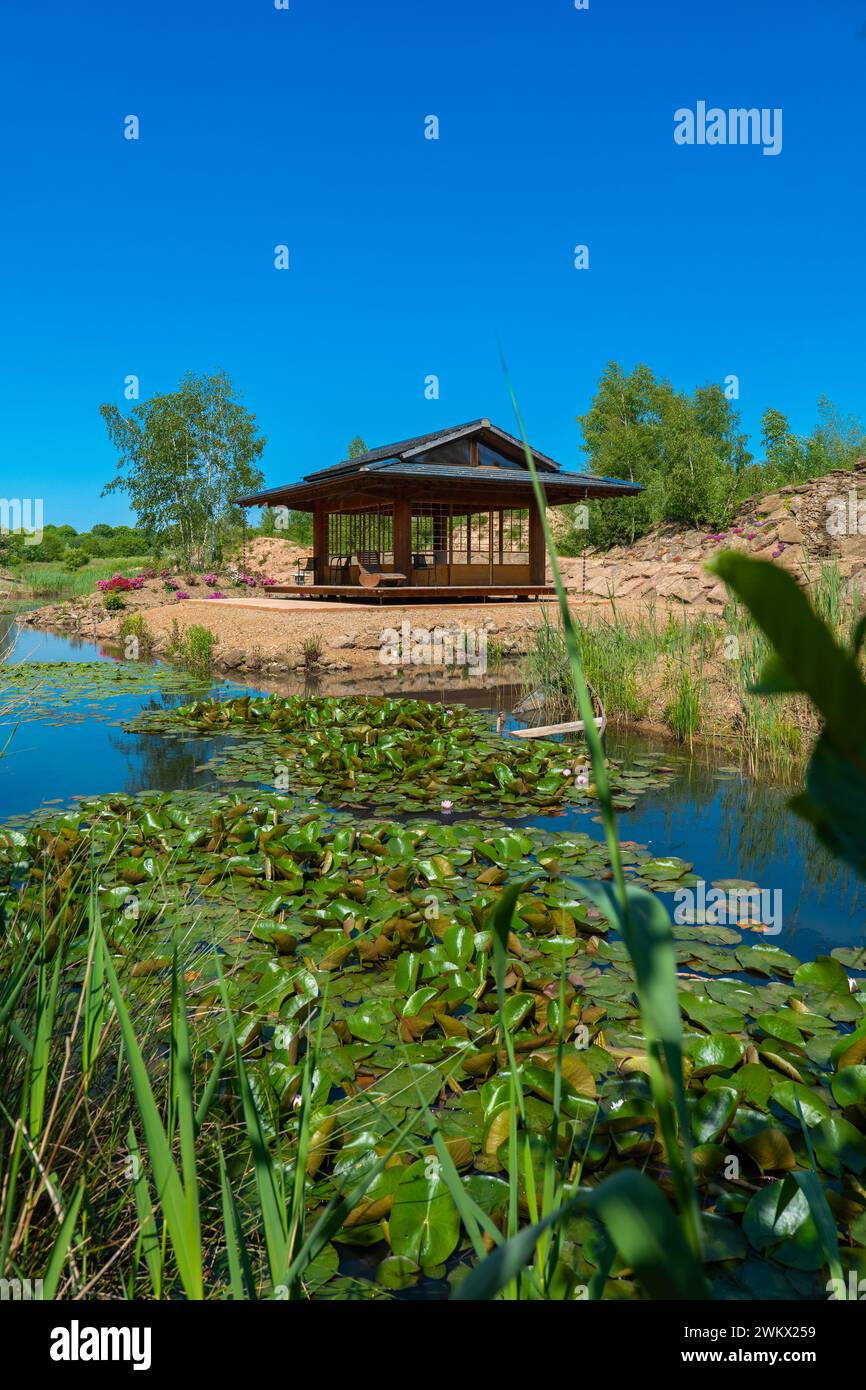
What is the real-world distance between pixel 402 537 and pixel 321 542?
190 inches

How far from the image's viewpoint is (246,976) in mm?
2816

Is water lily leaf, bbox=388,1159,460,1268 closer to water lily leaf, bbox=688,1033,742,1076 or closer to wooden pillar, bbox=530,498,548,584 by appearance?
water lily leaf, bbox=688,1033,742,1076

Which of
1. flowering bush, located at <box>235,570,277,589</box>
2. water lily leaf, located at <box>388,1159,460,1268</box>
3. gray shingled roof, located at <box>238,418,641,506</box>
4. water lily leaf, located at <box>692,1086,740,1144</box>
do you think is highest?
gray shingled roof, located at <box>238,418,641,506</box>

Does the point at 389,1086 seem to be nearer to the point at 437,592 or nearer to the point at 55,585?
the point at 437,592

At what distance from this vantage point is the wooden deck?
16781 millimetres

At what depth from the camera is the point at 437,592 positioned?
16938 mm

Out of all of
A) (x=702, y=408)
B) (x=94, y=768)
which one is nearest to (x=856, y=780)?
(x=94, y=768)

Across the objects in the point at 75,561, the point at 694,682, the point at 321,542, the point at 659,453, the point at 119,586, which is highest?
the point at 659,453

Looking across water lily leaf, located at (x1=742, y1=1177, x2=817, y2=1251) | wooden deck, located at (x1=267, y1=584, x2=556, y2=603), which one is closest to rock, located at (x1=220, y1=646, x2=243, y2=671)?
wooden deck, located at (x1=267, y1=584, x2=556, y2=603)

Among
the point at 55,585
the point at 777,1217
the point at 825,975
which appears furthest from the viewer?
the point at 55,585

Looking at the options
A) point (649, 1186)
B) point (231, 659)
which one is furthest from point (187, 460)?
point (649, 1186)

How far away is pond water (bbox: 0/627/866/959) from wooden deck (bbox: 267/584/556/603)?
28.2 feet

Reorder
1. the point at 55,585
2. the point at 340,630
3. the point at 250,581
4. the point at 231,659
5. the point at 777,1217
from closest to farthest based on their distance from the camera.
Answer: the point at 777,1217, the point at 231,659, the point at 340,630, the point at 250,581, the point at 55,585
